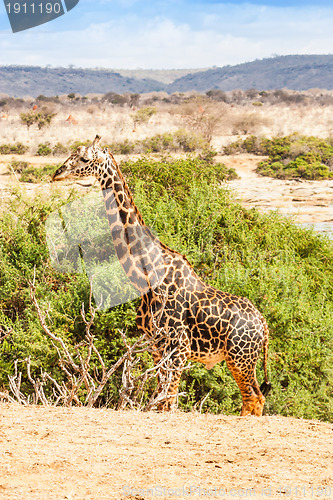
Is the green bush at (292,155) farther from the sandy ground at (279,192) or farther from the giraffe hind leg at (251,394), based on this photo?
the giraffe hind leg at (251,394)

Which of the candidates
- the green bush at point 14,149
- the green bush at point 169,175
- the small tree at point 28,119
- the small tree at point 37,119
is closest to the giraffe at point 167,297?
the green bush at point 169,175

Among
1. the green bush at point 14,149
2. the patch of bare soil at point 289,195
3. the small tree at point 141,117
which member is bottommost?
the patch of bare soil at point 289,195

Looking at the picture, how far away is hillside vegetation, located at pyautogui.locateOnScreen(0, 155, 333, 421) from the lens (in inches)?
299

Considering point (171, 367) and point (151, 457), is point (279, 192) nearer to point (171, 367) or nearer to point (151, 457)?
point (171, 367)

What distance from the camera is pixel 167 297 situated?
5.55 m

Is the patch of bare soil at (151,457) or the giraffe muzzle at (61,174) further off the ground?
the giraffe muzzle at (61,174)

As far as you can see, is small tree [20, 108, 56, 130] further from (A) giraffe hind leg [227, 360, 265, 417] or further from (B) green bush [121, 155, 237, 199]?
(A) giraffe hind leg [227, 360, 265, 417]

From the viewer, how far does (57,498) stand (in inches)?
121

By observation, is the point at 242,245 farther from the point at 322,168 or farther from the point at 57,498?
the point at 322,168

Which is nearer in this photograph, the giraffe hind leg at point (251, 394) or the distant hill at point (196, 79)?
the giraffe hind leg at point (251, 394)

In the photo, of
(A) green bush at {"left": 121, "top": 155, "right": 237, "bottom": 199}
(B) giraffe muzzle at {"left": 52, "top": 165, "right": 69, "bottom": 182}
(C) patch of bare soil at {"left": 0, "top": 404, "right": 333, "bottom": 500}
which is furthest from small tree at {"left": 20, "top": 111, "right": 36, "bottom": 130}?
(C) patch of bare soil at {"left": 0, "top": 404, "right": 333, "bottom": 500}

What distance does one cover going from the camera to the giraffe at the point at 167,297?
219 inches

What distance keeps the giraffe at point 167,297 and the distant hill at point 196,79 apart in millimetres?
81576

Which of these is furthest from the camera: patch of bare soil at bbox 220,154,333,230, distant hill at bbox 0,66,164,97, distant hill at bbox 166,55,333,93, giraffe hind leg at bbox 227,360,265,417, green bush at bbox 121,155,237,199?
distant hill at bbox 166,55,333,93
